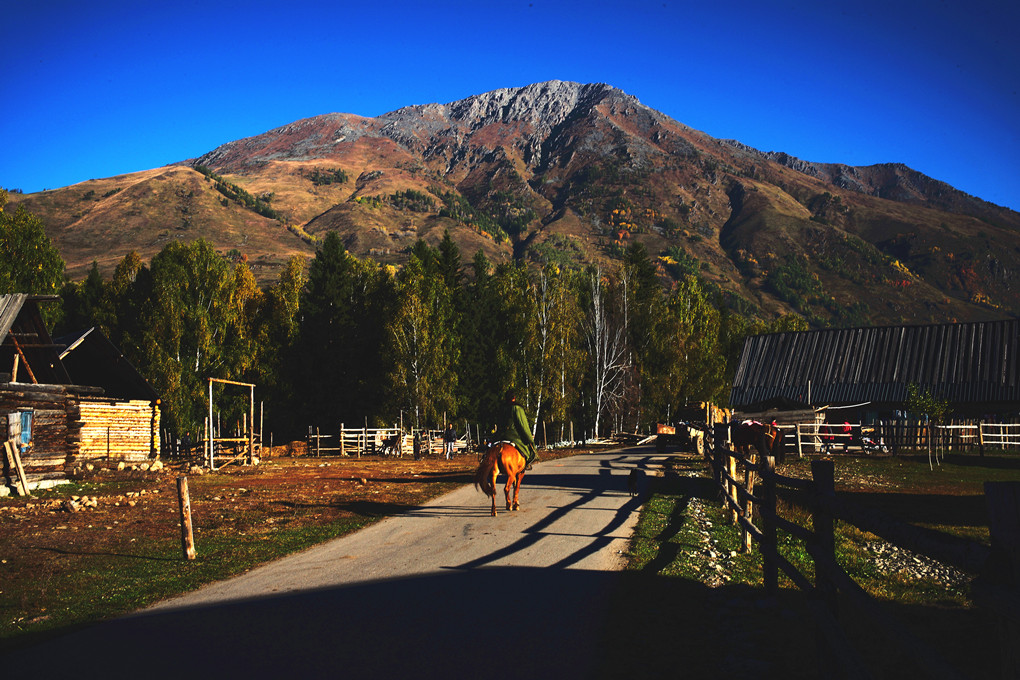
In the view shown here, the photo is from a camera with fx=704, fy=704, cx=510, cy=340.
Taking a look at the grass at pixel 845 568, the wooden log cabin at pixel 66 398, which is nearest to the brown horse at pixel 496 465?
the grass at pixel 845 568

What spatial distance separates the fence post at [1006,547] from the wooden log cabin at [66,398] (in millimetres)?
23838

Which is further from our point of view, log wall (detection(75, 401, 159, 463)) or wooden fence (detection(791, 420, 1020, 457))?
wooden fence (detection(791, 420, 1020, 457))

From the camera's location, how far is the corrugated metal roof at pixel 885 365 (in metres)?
40.1

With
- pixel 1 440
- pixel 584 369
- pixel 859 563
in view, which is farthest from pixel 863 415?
pixel 1 440

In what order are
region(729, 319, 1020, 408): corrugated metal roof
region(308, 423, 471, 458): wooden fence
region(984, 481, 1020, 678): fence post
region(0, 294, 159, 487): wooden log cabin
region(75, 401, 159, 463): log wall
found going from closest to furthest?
region(984, 481, 1020, 678): fence post
region(0, 294, 159, 487): wooden log cabin
region(75, 401, 159, 463): log wall
region(729, 319, 1020, 408): corrugated metal roof
region(308, 423, 471, 458): wooden fence

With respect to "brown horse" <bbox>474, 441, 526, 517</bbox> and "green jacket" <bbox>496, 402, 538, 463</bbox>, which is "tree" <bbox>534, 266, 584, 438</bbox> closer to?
"green jacket" <bbox>496, 402, 538, 463</bbox>

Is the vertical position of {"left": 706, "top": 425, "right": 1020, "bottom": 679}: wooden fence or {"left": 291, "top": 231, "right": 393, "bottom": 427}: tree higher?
{"left": 291, "top": 231, "right": 393, "bottom": 427}: tree

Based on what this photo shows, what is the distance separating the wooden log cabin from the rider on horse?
15475mm

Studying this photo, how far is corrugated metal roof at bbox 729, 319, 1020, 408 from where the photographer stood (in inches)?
1580

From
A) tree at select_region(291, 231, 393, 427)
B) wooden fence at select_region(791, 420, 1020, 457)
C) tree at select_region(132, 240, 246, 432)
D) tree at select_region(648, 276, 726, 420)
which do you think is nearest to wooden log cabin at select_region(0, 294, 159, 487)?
tree at select_region(132, 240, 246, 432)

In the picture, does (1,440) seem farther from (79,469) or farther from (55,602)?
(55,602)

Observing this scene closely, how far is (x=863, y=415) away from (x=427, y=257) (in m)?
34.6

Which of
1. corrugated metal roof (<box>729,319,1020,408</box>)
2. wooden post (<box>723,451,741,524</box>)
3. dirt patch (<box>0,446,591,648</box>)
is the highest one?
corrugated metal roof (<box>729,319,1020,408</box>)

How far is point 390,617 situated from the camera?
697 centimetres
